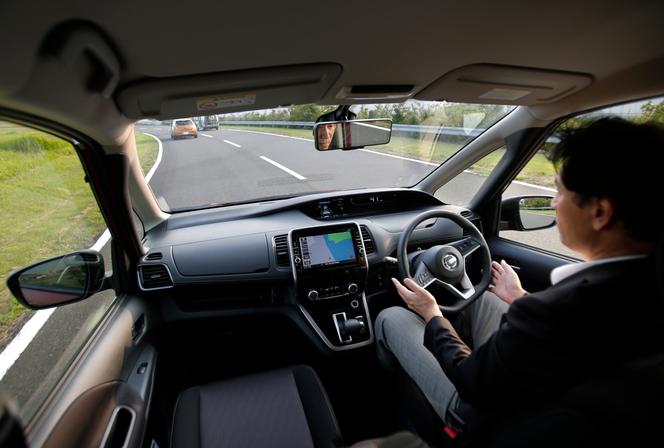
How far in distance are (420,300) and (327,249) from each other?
0.92 meters

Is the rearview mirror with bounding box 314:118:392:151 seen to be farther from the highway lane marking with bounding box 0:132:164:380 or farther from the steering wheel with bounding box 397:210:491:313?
the highway lane marking with bounding box 0:132:164:380

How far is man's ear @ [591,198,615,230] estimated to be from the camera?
1.20 metres

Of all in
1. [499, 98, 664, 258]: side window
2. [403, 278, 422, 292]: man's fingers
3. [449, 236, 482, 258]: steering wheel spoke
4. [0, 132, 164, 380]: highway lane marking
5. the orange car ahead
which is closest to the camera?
[0, 132, 164, 380]: highway lane marking

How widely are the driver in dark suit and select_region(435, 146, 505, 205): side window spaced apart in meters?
2.08

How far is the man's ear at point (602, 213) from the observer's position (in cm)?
120

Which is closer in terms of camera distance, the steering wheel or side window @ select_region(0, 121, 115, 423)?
side window @ select_region(0, 121, 115, 423)

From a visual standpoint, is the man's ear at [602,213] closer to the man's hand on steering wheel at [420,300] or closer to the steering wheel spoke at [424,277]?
the man's hand on steering wheel at [420,300]

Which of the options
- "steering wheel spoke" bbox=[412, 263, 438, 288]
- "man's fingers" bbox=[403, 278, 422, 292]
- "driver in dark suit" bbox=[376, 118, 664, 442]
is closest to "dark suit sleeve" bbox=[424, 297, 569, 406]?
"driver in dark suit" bbox=[376, 118, 664, 442]

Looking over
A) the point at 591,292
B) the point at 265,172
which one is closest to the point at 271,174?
the point at 265,172

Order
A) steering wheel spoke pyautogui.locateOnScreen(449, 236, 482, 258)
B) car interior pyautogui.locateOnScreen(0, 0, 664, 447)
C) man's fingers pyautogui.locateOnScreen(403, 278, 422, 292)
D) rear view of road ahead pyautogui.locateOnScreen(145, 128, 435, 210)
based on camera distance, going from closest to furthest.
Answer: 1. car interior pyautogui.locateOnScreen(0, 0, 664, 447)
2. man's fingers pyautogui.locateOnScreen(403, 278, 422, 292)
3. steering wheel spoke pyautogui.locateOnScreen(449, 236, 482, 258)
4. rear view of road ahead pyautogui.locateOnScreen(145, 128, 435, 210)

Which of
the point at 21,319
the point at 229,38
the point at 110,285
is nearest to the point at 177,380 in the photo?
the point at 110,285

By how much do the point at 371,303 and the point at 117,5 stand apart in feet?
8.71

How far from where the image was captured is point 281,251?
2.79m

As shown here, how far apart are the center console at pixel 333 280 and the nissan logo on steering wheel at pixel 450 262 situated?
629mm
